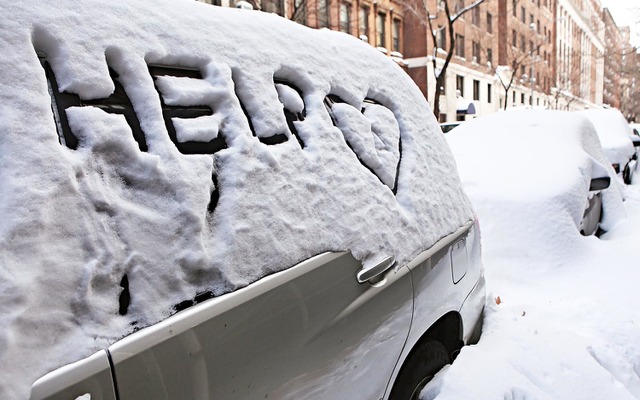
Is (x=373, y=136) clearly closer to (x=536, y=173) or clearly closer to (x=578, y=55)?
(x=536, y=173)

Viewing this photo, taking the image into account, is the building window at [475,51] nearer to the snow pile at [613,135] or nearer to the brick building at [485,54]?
the brick building at [485,54]

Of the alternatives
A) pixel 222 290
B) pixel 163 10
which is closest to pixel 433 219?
pixel 222 290

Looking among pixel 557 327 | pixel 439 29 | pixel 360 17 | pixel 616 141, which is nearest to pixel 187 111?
pixel 557 327

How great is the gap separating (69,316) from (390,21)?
27665 millimetres

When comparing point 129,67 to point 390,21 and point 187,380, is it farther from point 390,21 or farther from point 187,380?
point 390,21

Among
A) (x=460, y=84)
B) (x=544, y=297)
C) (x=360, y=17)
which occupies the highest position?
→ (x=360, y=17)

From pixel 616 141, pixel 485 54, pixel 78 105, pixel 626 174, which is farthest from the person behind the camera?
pixel 485 54

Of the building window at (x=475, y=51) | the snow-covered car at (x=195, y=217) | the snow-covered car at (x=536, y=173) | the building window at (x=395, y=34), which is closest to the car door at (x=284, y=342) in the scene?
the snow-covered car at (x=195, y=217)

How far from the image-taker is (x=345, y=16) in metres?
23.2

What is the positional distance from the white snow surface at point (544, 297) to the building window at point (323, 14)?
15.8 m

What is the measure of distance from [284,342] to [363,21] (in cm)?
2494

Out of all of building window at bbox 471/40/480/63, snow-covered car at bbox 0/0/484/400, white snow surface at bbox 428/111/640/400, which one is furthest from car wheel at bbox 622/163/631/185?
building window at bbox 471/40/480/63

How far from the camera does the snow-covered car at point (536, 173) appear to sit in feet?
13.6

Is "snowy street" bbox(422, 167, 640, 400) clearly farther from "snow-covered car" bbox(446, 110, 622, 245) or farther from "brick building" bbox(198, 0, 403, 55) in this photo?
"brick building" bbox(198, 0, 403, 55)
